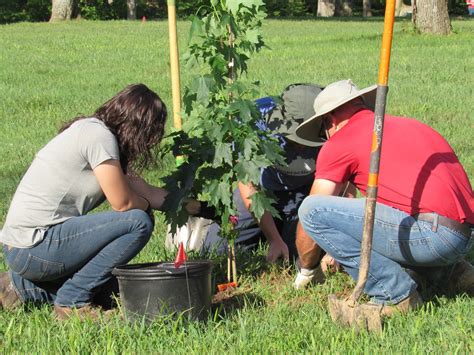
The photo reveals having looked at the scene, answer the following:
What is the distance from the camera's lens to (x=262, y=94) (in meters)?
5.00

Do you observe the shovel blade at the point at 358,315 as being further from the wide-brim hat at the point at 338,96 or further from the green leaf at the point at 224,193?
the wide-brim hat at the point at 338,96

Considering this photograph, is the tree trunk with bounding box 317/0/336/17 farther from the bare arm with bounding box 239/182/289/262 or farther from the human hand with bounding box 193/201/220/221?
the human hand with bounding box 193/201/220/221

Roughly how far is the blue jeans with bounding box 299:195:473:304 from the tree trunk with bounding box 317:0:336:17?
3896cm

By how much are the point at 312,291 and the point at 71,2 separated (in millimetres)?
29542

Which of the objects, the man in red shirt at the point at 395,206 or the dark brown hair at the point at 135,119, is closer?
the man in red shirt at the point at 395,206

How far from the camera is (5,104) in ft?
40.1

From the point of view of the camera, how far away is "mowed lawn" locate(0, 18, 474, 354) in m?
4.18

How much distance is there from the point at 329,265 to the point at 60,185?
1691 mm

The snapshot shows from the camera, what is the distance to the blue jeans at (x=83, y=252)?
183 inches

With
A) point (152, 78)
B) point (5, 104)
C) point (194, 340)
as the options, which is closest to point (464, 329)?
point (194, 340)

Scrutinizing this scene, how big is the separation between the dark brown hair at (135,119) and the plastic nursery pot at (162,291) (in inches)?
24.6

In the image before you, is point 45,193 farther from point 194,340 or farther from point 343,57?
point 343,57

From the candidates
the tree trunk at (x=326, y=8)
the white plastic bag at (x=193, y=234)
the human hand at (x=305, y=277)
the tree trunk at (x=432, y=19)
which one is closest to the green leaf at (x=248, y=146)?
the human hand at (x=305, y=277)

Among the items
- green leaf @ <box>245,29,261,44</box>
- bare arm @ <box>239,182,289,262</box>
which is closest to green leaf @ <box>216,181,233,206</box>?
bare arm @ <box>239,182,289,262</box>
